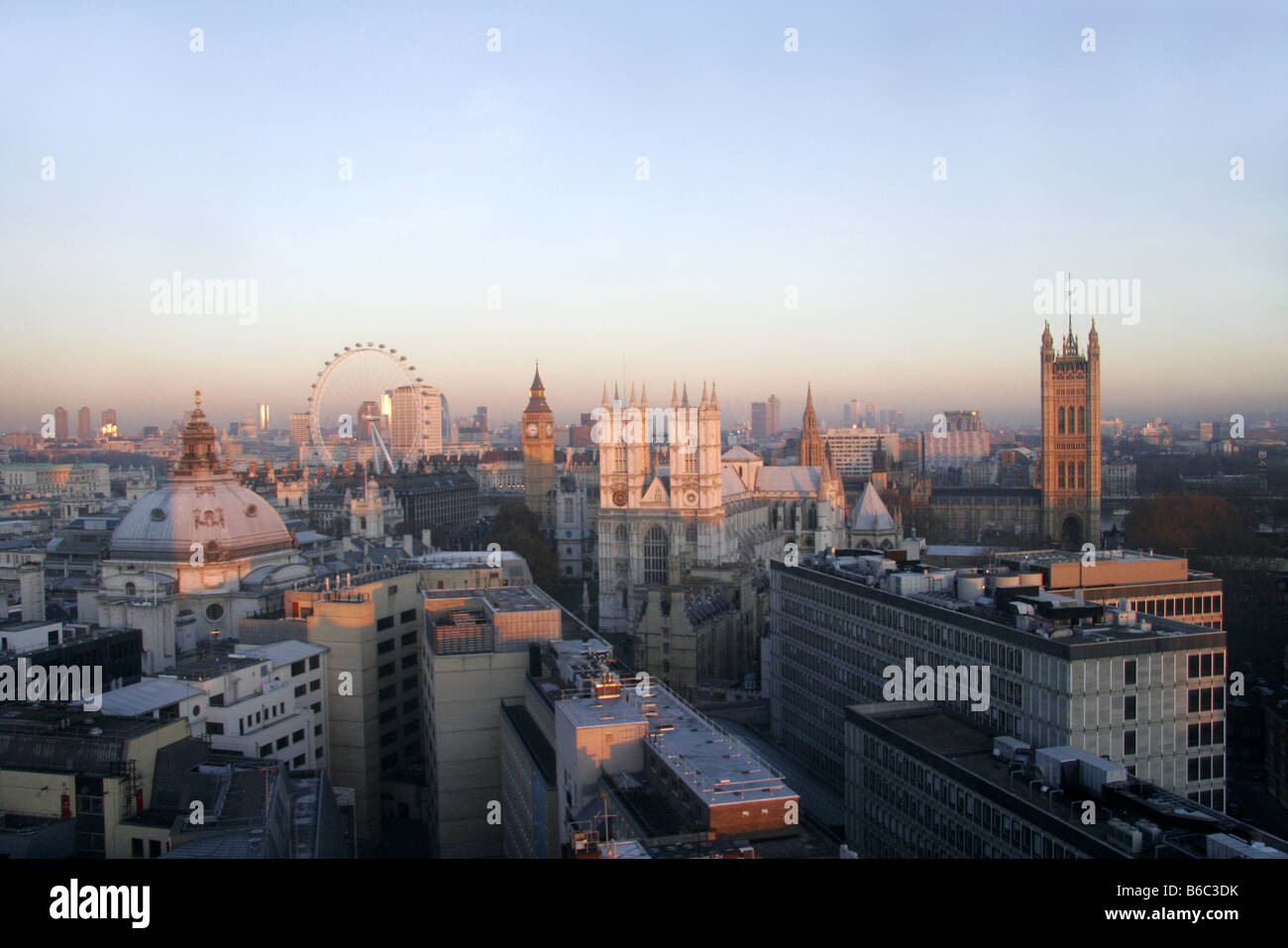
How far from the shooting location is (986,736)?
1661 cm

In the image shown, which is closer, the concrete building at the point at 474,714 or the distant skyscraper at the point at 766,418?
the concrete building at the point at 474,714

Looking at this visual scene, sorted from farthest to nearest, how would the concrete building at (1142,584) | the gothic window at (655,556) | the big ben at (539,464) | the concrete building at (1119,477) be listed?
1. the concrete building at (1119,477)
2. the big ben at (539,464)
3. the gothic window at (655,556)
4. the concrete building at (1142,584)

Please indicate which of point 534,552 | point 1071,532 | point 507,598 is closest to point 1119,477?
point 1071,532

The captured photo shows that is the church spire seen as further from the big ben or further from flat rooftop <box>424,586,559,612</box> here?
flat rooftop <box>424,586,559,612</box>

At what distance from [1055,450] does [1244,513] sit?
12.1 m

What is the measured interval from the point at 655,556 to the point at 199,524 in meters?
18.2

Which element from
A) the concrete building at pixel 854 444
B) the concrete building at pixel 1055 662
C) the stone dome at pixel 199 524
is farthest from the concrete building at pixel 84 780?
the concrete building at pixel 854 444

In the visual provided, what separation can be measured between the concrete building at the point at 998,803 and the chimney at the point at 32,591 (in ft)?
74.2

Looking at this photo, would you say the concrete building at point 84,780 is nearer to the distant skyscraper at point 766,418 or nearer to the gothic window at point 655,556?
the gothic window at point 655,556

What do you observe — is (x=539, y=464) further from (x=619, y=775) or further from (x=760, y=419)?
(x=760, y=419)

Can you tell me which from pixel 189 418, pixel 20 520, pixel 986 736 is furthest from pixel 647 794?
pixel 20 520

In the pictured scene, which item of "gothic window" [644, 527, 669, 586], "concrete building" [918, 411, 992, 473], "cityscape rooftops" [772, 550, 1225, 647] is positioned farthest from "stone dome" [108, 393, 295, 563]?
"concrete building" [918, 411, 992, 473]

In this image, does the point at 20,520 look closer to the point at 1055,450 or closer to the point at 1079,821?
the point at 1079,821

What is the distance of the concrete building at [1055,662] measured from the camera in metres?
15.7
